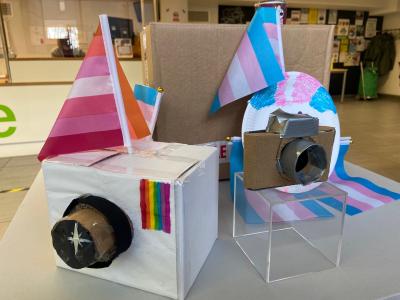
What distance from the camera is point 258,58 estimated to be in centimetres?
63

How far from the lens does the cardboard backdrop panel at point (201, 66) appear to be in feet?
2.23

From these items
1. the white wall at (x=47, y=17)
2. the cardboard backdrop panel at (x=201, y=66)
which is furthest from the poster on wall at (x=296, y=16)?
the cardboard backdrop panel at (x=201, y=66)

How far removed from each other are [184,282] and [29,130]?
8.29 feet

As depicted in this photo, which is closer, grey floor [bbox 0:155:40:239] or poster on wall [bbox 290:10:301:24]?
grey floor [bbox 0:155:40:239]

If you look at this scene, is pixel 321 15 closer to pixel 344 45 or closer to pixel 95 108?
pixel 344 45

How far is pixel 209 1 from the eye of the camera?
15.6 feet

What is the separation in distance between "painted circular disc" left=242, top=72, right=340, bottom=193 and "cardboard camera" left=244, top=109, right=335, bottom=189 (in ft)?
0.64

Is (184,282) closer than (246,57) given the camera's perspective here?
Yes

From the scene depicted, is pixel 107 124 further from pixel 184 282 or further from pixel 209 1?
pixel 209 1

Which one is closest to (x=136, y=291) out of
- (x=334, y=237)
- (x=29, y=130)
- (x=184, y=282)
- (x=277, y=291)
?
(x=184, y=282)

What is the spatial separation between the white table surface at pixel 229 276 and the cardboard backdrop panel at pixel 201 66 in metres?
0.26

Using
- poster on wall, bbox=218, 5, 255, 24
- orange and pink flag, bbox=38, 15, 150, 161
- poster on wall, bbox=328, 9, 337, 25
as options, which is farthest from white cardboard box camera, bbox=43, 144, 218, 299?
poster on wall, bbox=328, 9, 337, 25

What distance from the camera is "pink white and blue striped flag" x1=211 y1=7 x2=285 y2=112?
621mm

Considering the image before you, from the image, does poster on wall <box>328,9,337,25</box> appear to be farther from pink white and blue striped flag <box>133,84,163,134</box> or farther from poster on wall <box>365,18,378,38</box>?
pink white and blue striped flag <box>133,84,163,134</box>
